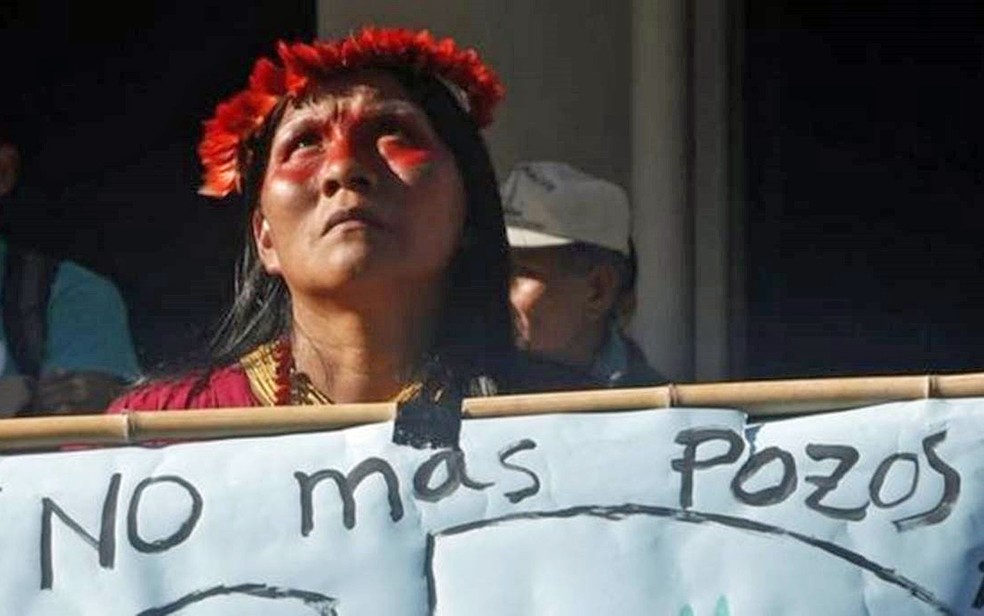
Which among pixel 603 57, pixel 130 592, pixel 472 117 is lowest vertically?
pixel 130 592

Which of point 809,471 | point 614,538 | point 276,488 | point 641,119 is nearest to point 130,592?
point 276,488

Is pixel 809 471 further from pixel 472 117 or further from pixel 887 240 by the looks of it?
pixel 887 240

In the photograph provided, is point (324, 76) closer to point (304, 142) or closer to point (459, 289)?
point (304, 142)

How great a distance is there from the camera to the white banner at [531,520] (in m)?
2.53

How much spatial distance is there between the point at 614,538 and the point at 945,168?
3.23m

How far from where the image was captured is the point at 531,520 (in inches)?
101

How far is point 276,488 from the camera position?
8.46ft

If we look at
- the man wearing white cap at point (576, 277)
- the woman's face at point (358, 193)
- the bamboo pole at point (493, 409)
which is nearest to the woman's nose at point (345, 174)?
the woman's face at point (358, 193)

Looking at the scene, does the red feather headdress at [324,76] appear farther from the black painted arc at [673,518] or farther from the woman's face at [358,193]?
the black painted arc at [673,518]

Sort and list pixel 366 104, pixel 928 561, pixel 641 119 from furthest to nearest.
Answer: pixel 641 119
pixel 366 104
pixel 928 561

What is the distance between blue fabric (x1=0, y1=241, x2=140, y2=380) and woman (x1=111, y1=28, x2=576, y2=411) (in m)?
1.04

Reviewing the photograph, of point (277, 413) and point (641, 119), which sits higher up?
point (641, 119)

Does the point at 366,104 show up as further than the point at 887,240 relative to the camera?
No

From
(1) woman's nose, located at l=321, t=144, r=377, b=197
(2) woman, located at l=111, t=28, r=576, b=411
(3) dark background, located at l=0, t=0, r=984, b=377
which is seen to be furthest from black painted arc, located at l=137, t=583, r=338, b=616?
(3) dark background, located at l=0, t=0, r=984, b=377
